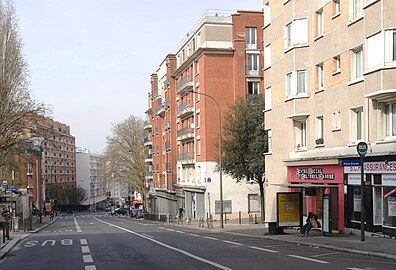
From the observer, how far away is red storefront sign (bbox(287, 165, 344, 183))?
86.8ft

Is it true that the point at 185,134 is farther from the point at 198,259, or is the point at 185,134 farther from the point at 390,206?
the point at 198,259

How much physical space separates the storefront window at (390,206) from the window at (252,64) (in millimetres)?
33553

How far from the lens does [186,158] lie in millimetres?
61844

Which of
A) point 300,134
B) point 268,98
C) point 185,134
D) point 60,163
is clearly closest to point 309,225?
point 300,134

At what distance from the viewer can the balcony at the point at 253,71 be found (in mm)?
55000

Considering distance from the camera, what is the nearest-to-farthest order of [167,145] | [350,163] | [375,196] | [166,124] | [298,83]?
1. [375,196]
2. [350,163]
3. [298,83]
4. [167,145]
5. [166,124]

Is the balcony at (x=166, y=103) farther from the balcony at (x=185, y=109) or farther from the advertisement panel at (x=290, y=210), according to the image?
the advertisement panel at (x=290, y=210)

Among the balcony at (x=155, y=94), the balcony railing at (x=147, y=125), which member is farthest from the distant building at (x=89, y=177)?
the balcony at (x=155, y=94)

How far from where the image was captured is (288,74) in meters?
31.4

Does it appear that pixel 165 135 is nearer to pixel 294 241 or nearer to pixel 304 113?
pixel 304 113

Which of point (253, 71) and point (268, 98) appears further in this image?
point (253, 71)

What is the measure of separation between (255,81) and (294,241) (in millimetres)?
33115

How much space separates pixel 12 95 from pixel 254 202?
78.2ft

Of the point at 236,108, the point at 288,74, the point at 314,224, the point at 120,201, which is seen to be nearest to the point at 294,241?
the point at 314,224
